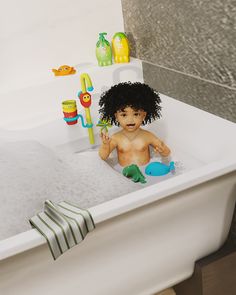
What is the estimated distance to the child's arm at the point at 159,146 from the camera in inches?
66.0

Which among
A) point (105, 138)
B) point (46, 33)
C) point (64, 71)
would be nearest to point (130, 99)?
point (105, 138)

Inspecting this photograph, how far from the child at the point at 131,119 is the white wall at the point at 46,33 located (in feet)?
1.79

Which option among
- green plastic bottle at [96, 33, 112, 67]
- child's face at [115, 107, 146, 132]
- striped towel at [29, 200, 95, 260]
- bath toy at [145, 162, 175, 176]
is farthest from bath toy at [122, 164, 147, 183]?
green plastic bottle at [96, 33, 112, 67]

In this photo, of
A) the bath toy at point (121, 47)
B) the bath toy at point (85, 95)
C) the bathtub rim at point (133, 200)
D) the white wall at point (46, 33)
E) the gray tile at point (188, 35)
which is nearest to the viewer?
the bathtub rim at point (133, 200)

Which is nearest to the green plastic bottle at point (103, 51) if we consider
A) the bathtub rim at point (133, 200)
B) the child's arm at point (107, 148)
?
the child's arm at point (107, 148)

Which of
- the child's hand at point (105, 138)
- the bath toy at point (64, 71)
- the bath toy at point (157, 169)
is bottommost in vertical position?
the bath toy at point (157, 169)

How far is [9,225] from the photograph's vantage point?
4.00ft

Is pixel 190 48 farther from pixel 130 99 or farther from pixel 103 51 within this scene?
pixel 103 51

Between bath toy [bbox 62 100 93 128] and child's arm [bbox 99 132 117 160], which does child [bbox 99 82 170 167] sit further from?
bath toy [bbox 62 100 93 128]

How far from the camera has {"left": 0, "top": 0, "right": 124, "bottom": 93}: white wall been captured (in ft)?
6.52

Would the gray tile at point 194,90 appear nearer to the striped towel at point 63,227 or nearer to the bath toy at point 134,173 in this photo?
the bath toy at point 134,173

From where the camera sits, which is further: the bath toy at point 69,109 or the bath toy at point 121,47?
the bath toy at point 121,47

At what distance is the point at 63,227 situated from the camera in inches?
37.7

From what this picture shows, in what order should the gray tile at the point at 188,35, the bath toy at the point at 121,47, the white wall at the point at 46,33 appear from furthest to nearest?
A: the bath toy at the point at 121,47
the white wall at the point at 46,33
the gray tile at the point at 188,35
